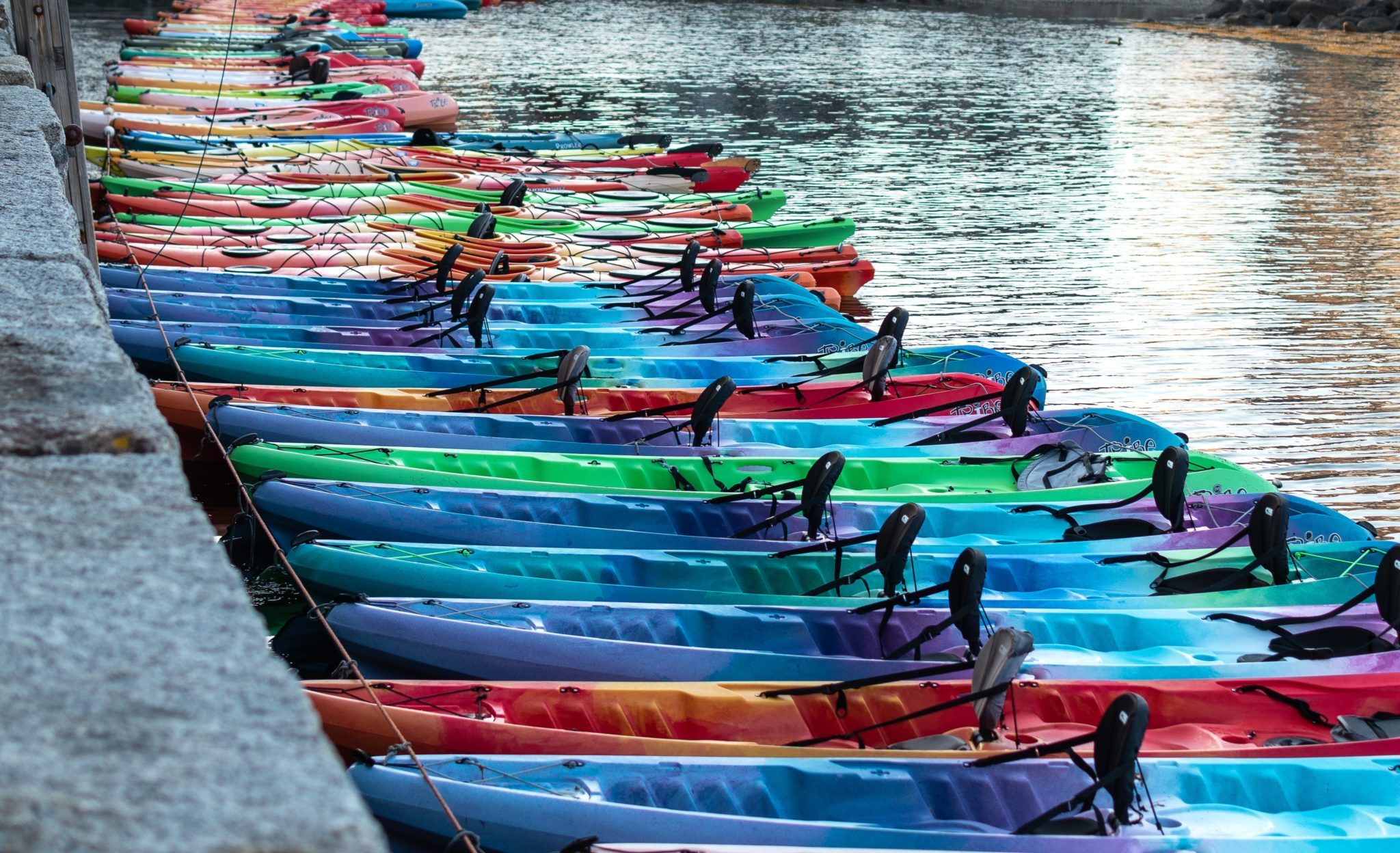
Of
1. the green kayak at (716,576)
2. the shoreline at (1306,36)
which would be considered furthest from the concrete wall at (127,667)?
the shoreline at (1306,36)

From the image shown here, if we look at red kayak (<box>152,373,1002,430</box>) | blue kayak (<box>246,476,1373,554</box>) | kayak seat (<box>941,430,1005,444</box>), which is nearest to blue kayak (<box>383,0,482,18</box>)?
red kayak (<box>152,373,1002,430</box>)

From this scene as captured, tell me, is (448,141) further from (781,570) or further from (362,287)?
(781,570)

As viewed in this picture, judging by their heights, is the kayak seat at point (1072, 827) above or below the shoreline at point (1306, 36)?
below

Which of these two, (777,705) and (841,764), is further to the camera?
(777,705)

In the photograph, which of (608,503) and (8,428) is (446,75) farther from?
(8,428)

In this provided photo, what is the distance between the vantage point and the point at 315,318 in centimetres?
1220

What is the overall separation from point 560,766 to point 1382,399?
10.9m

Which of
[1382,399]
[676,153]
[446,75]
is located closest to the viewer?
[1382,399]

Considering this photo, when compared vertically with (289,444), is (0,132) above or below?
above

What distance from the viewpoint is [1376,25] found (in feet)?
161

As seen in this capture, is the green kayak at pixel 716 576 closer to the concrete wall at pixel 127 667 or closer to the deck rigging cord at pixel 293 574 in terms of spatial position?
the deck rigging cord at pixel 293 574

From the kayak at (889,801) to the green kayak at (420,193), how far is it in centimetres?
1197

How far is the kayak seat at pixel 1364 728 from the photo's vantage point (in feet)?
21.7

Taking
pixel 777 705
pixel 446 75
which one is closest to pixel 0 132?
pixel 777 705
